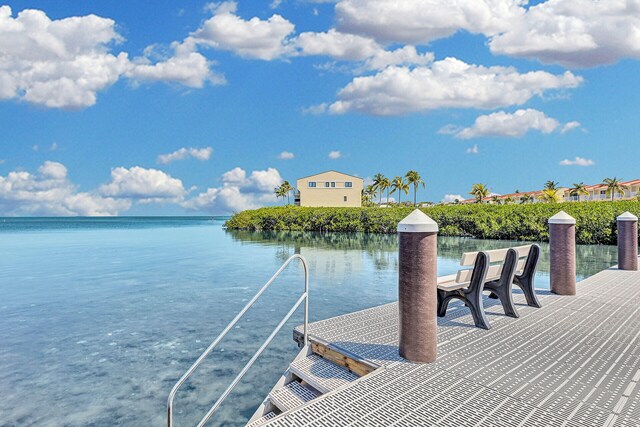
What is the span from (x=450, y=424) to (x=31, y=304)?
11.8 metres

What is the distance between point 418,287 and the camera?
4180 millimetres

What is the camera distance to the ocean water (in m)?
5.30

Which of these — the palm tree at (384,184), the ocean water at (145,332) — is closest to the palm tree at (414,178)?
the palm tree at (384,184)

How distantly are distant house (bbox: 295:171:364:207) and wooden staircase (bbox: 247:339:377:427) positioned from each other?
211 feet

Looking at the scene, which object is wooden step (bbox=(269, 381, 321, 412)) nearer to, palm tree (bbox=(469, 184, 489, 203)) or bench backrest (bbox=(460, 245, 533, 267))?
bench backrest (bbox=(460, 245, 533, 267))

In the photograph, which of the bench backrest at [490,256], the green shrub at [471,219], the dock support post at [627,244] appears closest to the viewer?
the bench backrest at [490,256]

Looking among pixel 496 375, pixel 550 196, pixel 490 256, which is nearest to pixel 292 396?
pixel 496 375

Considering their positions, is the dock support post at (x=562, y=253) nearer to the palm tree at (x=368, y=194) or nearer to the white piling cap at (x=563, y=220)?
the white piling cap at (x=563, y=220)

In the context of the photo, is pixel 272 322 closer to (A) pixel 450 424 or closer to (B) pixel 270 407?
(B) pixel 270 407

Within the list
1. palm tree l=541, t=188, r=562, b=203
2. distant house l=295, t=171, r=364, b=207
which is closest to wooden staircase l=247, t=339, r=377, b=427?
palm tree l=541, t=188, r=562, b=203

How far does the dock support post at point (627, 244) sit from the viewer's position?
1033 cm

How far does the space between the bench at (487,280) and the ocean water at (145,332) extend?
2.77 meters

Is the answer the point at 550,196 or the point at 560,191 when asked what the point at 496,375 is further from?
the point at 560,191

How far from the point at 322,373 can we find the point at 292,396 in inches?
15.4
